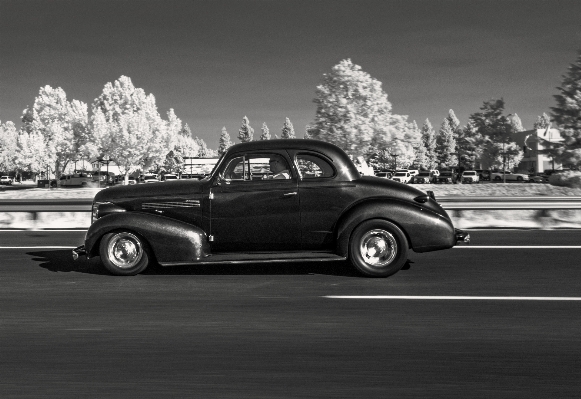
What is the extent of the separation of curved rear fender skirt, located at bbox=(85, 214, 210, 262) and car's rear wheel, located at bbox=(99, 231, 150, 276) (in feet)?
0.60

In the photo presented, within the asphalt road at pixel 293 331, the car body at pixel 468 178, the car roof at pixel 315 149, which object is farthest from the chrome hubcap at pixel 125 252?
A: the car body at pixel 468 178

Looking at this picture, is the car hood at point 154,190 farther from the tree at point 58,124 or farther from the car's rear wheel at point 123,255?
the tree at point 58,124

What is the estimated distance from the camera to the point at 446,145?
376 feet

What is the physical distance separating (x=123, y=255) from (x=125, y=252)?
0.05 metres

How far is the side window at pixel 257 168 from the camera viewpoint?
29.3 ft

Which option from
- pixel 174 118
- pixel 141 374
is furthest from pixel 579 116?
pixel 141 374

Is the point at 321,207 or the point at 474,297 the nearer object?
the point at 474,297

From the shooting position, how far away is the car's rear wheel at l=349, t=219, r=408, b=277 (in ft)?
28.3

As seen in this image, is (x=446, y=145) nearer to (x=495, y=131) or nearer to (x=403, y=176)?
(x=495, y=131)

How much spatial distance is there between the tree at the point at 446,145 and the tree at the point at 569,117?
54.7 metres

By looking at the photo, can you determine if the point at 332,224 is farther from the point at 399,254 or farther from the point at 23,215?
the point at 23,215

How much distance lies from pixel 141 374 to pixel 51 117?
78.6 meters

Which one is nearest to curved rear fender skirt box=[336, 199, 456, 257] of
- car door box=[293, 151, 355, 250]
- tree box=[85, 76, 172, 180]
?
car door box=[293, 151, 355, 250]

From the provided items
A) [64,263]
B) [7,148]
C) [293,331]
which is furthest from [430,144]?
[293,331]
